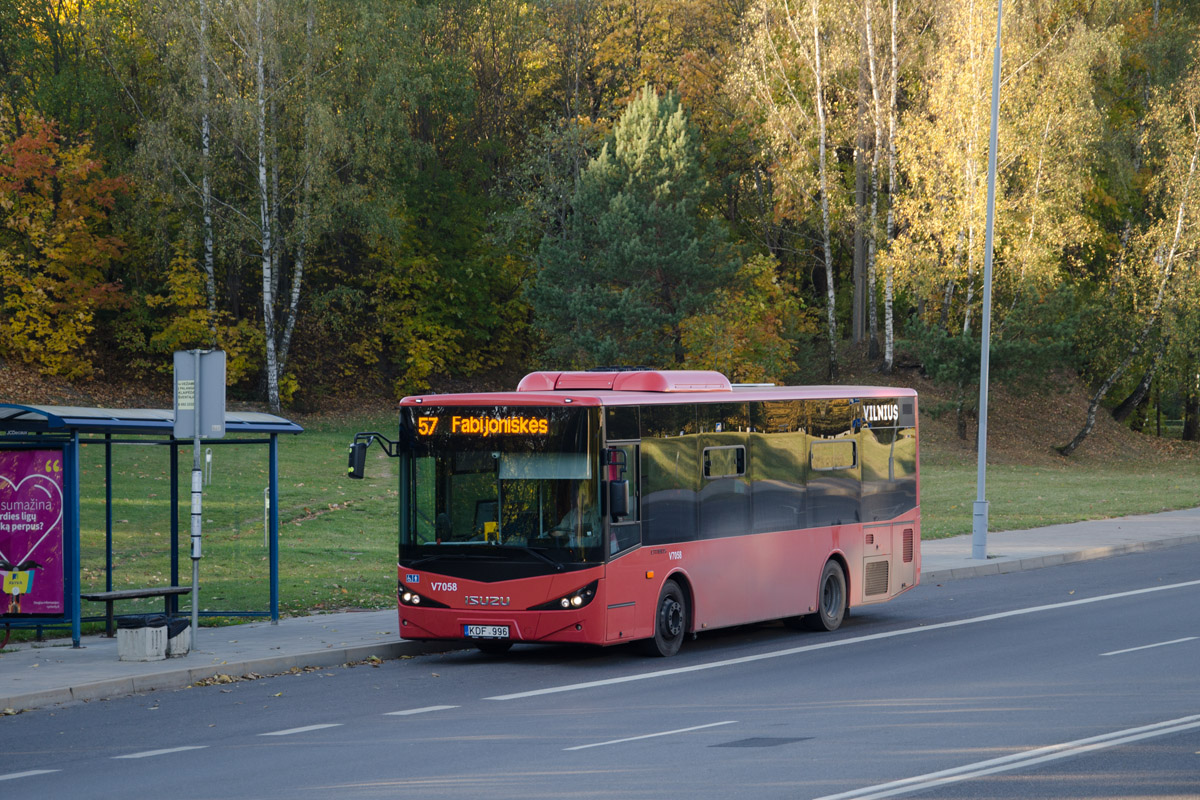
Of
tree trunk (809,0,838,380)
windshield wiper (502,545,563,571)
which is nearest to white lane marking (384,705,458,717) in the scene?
windshield wiper (502,545,563,571)

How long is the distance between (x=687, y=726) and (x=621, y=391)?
5.62m

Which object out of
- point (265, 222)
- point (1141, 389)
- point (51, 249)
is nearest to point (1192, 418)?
point (1141, 389)

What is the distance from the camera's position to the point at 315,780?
9.26 metres

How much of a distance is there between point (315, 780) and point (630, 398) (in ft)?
23.0

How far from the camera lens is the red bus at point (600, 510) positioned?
1480 cm

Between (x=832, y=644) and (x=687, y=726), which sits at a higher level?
(x=687, y=726)

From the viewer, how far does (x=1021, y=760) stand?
31.5ft

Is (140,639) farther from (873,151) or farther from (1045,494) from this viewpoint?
(873,151)

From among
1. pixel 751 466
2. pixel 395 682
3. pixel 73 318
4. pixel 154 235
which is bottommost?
pixel 395 682

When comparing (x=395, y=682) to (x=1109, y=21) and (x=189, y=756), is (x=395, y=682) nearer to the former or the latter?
(x=189, y=756)

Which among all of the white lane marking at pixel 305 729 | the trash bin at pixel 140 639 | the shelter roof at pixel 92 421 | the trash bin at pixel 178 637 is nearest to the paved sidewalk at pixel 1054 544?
the shelter roof at pixel 92 421

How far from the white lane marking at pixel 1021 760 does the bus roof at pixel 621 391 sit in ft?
21.0

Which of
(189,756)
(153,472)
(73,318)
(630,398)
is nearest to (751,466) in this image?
Answer: (630,398)

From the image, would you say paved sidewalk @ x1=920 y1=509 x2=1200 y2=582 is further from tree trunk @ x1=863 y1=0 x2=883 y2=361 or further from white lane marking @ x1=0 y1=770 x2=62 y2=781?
tree trunk @ x1=863 y1=0 x2=883 y2=361
